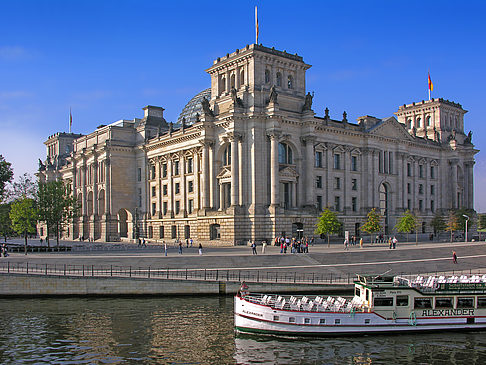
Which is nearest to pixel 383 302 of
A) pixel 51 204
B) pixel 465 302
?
pixel 465 302

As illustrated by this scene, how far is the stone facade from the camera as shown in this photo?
78375mm

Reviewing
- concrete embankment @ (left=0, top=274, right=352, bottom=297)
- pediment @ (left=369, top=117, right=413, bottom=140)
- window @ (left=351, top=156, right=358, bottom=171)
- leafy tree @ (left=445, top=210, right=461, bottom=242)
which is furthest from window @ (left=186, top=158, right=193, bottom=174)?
concrete embankment @ (left=0, top=274, right=352, bottom=297)

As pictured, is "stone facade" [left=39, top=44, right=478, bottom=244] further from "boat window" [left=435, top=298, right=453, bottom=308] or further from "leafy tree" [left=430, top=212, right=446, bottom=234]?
"boat window" [left=435, top=298, right=453, bottom=308]

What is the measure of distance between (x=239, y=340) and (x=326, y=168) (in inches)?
2396

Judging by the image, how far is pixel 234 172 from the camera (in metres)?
78.8

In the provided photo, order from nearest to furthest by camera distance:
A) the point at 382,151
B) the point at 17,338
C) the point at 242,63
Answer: the point at 17,338 < the point at 242,63 < the point at 382,151

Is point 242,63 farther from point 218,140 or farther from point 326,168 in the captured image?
point 326,168

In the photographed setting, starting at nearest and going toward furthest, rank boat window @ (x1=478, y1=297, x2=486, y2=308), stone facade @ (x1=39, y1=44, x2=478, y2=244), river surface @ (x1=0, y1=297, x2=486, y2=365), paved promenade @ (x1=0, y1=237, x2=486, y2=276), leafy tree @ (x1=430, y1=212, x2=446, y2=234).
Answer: river surface @ (x1=0, y1=297, x2=486, y2=365), boat window @ (x1=478, y1=297, x2=486, y2=308), paved promenade @ (x1=0, y1=237, x2=486, y2=276), stone facade @ (x1=39, y1=44, x2=478, y2=244), leafy tree @ (x1=430, y1=212, x2=446, y2=234)

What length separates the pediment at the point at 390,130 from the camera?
95.7m

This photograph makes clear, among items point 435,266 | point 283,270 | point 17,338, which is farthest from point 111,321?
point 435,266

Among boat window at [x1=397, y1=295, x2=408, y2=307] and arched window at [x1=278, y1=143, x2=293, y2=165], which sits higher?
arched window at [x1=278, y1=143, x2=293, y2=165]

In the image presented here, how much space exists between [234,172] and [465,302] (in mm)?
48702

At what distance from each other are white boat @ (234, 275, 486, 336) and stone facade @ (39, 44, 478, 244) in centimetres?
4319

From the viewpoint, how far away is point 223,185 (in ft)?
273
